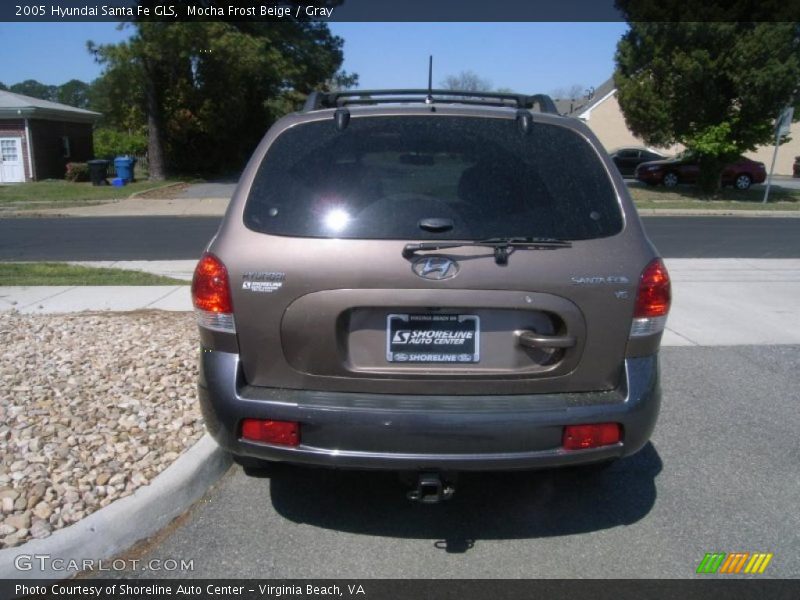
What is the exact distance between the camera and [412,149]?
3312mm

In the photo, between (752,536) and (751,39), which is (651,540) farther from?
(751,39)

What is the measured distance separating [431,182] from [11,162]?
31706mm

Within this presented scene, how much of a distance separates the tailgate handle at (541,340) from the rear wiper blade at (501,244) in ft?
1.02

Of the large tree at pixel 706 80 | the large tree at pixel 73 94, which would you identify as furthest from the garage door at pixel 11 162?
the large tree at pixel 73 94

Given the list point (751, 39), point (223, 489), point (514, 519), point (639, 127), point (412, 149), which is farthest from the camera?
point (639, 127)

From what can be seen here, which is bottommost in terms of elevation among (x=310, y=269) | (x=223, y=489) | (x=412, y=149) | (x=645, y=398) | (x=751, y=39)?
(x=223, y=489)

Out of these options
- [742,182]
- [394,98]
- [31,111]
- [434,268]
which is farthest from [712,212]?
[31,111]

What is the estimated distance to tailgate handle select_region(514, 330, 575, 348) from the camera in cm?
303

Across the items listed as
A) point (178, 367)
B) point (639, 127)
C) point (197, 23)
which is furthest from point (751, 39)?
point (178, 367)

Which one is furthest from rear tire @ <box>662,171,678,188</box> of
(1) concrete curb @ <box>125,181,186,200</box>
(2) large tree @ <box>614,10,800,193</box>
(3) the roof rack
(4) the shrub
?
(3) the roof rack

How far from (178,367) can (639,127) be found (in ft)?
69.6

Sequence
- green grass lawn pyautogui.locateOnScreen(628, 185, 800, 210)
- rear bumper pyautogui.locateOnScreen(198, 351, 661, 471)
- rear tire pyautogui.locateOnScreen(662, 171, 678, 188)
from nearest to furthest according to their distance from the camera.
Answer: rear bumper pyautogui.locateOnScreen(198, 351, 661, 471) < green grass lawn pyautogui.locateOnScreen(628, 185, 800, 210) < rear tire pyautogui.locateOnScreen(662, 171, 678, 188)

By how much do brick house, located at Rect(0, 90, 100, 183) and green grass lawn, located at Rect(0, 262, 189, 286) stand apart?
74.8 ft

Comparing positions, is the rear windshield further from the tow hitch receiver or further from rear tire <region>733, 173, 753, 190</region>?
rear tire <region>733, 173, 753, 190</region>
